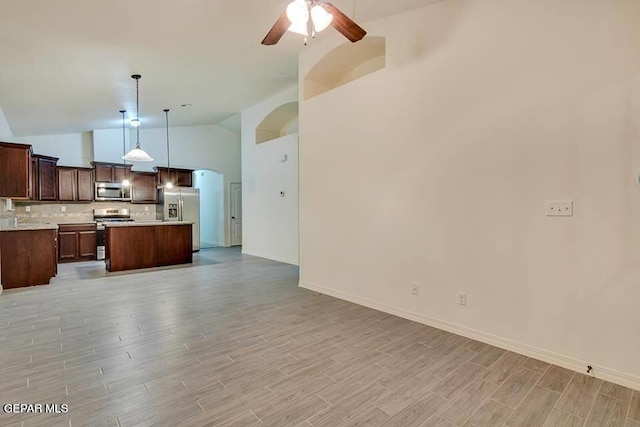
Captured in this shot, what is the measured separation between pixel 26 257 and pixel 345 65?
5.73 meters

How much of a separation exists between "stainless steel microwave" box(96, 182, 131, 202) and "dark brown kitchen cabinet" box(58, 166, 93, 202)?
187 mm

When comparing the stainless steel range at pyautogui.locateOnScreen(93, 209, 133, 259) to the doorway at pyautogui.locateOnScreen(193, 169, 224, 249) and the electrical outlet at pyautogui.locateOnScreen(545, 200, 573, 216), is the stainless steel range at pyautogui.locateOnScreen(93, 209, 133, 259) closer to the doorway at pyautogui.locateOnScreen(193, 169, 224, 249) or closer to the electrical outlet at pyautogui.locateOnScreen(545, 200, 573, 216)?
the doorway at pyautogui.locateOnScreen(193, 169, 224, 249)

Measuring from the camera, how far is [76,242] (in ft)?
24.3

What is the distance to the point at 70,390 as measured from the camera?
7.16ft

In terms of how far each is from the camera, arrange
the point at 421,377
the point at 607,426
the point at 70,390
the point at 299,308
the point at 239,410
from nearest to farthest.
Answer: the point at 607,426
the point at 239,410
the point at 70,390
the point at 421,377
the point at 299,308

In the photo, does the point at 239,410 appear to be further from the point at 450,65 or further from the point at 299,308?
the point at 450,65

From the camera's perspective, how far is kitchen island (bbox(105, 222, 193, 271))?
20.2ft

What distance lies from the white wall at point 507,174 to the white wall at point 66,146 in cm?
717

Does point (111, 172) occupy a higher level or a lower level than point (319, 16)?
lower

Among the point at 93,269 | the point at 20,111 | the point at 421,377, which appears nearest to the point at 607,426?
the point at 421,377

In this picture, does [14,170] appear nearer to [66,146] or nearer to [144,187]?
[66,146]

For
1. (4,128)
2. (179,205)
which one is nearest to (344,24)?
(4,128)

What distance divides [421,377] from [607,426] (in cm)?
104

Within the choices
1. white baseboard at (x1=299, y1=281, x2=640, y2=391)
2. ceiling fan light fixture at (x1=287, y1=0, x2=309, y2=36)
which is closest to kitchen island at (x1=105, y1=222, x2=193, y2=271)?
white baseboard at (x1=299, y1=281, x2=640, y2=391)
